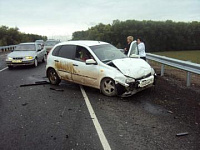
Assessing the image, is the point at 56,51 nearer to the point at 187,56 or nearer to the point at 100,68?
the point at 100,68

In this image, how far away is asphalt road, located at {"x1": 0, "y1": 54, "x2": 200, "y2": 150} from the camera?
358 centimetres

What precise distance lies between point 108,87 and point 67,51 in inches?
91.9

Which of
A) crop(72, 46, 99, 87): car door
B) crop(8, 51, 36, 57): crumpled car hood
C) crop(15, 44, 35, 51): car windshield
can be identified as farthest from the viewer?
crop(15, 44, 35, 51): car windshield

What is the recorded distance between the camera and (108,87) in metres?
6.28

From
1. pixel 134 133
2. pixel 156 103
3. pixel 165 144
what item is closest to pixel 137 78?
pixel 156 103

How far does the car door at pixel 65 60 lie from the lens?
731cm

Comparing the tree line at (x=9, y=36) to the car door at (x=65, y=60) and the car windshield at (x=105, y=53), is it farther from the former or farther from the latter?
the car windshield at (x=105, y=53)

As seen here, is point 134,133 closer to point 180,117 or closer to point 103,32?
point 180,117

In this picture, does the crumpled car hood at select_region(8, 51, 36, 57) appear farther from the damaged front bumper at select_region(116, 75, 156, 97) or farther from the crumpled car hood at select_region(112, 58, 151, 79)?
the damaged front bumper at select_region(116, 75, 156, 97)

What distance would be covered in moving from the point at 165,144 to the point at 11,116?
11.7ft

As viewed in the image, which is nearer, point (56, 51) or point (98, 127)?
point (98, 127)

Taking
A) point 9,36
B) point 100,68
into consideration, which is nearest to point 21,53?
point 100,68

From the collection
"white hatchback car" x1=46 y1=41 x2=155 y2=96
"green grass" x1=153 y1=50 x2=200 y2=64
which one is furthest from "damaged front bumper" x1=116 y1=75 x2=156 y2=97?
"green grass" x1=153 y1=50 x2=200 y2=64

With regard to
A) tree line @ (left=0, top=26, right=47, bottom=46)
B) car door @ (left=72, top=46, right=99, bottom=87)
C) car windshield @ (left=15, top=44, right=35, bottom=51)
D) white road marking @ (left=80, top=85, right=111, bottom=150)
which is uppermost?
tree line @ (left=0, top=26, right=47, bottom=46)
